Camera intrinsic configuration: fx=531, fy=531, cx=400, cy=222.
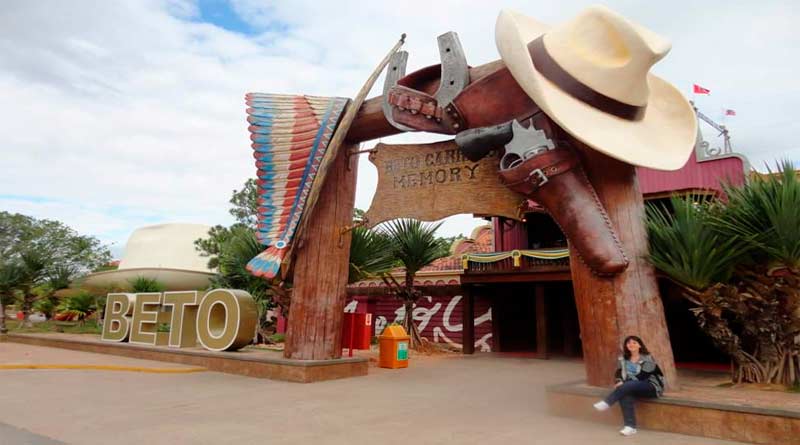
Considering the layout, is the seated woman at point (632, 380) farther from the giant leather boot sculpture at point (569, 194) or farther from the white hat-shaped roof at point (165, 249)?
the white hat-shaped roof at point (165, 249)

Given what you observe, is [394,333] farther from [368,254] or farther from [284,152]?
[284,152]

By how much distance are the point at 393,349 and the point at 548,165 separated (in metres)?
5.01

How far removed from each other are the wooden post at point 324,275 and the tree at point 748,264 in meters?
4.10

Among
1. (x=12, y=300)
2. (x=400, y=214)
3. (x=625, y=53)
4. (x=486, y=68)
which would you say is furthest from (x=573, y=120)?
(x=12, y=300)

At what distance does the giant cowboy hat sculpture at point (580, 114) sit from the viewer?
14.9 ft

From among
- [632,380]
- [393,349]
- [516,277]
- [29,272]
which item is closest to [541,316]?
[516,277]

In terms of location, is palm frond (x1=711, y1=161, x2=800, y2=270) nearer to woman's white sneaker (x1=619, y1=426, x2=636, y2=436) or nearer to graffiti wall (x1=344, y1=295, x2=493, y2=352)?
woman's white sneaker (x1=619, y1=426, x2=636, y2=436)

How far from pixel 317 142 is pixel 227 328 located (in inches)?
134

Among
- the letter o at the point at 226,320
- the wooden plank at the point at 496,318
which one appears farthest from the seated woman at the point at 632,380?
the wooden plank at the point at 496,318

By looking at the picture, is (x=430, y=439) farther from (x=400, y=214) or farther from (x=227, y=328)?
(x=227, y=328)

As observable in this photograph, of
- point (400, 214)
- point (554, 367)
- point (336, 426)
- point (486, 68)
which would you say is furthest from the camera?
point (554, 367)

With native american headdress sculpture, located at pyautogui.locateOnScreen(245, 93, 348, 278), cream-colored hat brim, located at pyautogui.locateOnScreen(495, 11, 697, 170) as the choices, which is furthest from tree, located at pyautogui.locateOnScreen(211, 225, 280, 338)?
cream-colored hat brim, located at pyautogui.locateOnScreen(495, 11, 697, 170)

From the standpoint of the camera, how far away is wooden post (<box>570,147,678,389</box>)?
471cm

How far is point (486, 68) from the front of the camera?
5766mm
